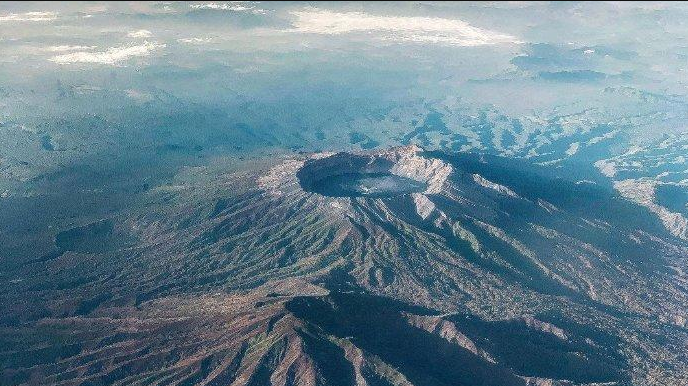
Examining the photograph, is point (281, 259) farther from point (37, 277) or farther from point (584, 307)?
point (584, 307)

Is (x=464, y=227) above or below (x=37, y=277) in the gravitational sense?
above

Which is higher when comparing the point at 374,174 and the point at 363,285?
→ the point at 374,174

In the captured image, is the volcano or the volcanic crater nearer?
the volcano

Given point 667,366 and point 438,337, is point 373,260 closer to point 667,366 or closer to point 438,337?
point 438,337

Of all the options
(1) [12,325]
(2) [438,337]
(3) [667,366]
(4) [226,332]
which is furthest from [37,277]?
(3) [667,366]

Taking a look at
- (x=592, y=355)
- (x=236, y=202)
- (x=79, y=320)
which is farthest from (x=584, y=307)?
(x=79, y=320)

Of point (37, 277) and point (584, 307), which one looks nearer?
point (584, 307)

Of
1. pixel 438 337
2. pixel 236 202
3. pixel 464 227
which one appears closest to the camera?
pixel 438 337

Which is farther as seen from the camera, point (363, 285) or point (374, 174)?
point (374, 174)

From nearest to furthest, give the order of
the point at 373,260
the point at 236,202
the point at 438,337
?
the point at 438,337 → the point at 373,260 → the point at 236,202

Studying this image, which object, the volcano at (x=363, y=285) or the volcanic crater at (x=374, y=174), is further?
the volcanic crater at (x=374, y=174)
